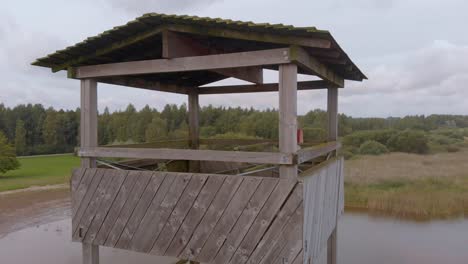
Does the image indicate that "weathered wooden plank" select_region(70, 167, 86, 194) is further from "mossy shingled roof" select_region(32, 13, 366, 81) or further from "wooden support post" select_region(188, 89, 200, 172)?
"wooden support post" select_region(188, 89, 200, 172)

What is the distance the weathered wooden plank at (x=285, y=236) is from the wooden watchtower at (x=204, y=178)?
10 millimetres

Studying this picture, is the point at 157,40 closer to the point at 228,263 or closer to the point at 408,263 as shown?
the point at 228,263

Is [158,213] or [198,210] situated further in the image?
[158,213]

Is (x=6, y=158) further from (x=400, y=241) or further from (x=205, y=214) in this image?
(x=205, y=214)

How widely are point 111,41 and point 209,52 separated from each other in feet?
4.11

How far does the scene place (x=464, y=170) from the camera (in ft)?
75.0

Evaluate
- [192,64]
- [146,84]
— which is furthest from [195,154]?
[146,84]

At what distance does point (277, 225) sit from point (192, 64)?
6.67 ft

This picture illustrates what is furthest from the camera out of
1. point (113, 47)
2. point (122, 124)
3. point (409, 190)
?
point (122, 124)

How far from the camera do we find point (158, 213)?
4.21 meters

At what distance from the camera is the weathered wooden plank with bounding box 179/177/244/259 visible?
379cm

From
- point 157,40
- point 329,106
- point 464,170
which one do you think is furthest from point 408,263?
point 464,170

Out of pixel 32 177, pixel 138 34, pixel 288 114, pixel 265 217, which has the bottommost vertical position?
pixel 32 177

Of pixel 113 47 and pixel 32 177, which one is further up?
pixel 113 47
